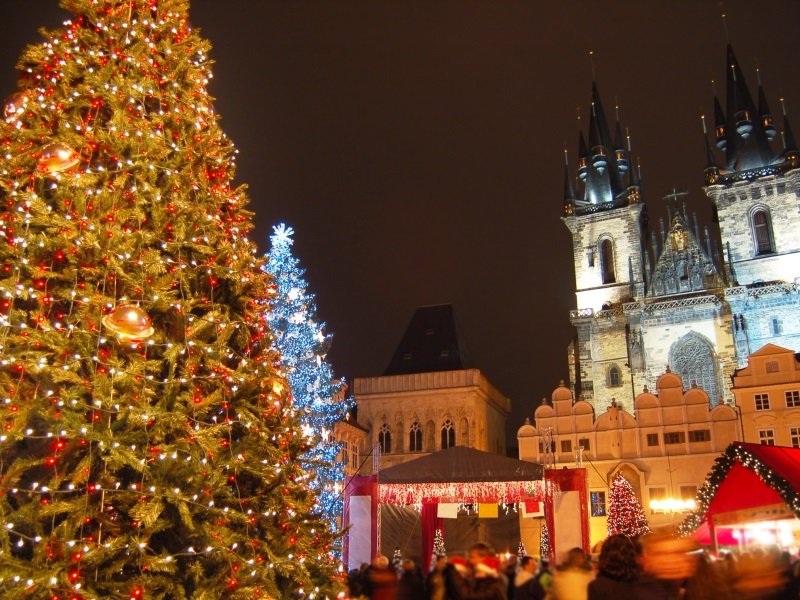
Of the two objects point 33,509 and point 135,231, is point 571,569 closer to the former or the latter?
point 33,509

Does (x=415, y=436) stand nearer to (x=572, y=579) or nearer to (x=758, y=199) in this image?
(x=758, y=199)

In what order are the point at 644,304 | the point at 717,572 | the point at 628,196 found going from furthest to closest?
the point at 628,196 → the point at 644,304 → the point at 717,572

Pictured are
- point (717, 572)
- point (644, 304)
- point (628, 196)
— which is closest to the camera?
point (717, 572)

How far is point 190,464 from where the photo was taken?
5070 millimetres

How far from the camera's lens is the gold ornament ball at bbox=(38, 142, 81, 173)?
5.17 m

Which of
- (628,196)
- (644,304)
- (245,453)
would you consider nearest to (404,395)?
(644,304)

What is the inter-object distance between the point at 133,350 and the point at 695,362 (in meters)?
34.2

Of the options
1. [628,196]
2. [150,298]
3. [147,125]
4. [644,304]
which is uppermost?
[628,196]

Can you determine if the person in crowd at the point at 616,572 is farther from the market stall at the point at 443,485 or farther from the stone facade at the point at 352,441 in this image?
the stone facade at the point at 352,441

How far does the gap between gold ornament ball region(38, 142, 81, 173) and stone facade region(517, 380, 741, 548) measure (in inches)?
917

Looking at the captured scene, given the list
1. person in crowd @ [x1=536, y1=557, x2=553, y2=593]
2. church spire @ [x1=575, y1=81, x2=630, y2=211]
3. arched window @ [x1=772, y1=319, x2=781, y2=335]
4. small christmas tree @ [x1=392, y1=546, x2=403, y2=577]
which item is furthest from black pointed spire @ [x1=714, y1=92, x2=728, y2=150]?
person in crowd @ [x1=536, y1=557, x2=553, y2=593]

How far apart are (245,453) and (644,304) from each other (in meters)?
34.0

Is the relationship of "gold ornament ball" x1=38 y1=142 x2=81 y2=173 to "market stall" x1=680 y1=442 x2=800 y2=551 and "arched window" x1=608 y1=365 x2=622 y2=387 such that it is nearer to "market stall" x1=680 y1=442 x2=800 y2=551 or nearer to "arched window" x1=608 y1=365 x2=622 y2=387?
"market stall" x1=680 y1=442 x2=800 y2=551

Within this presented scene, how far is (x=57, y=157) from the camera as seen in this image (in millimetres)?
5172
